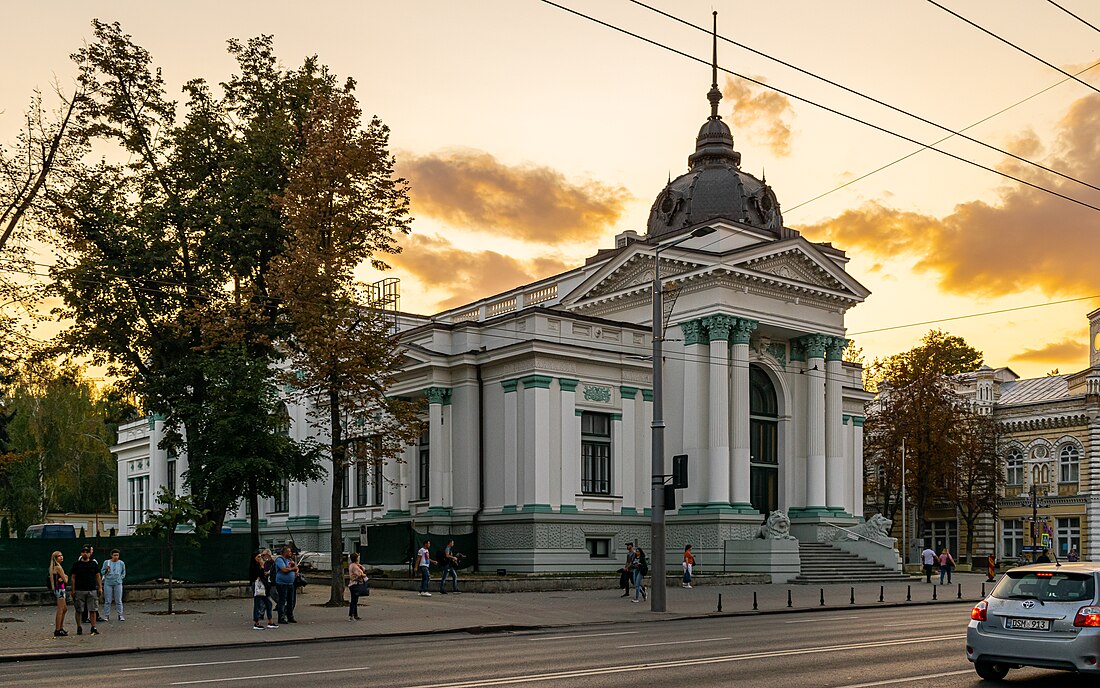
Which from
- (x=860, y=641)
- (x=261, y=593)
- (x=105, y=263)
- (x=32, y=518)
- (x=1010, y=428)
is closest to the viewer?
(x=860, y=641)

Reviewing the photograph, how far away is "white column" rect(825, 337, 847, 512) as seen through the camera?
51.8 metres

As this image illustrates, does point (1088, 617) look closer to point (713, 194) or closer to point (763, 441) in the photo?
point (763, 441)

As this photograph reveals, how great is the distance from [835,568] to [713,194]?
17.5 metres

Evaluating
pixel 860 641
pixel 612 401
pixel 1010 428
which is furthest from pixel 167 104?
pixel 1010 428

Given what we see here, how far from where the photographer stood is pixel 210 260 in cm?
4059

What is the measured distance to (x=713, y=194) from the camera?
54750mm

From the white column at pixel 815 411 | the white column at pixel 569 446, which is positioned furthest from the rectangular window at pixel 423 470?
the white column at pixel 815 411

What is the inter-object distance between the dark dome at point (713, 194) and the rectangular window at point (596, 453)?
459 inches

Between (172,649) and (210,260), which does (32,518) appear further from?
(172,649)

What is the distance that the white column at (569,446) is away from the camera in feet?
147

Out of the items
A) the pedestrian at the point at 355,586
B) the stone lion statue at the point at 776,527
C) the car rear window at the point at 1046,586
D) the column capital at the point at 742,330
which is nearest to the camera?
the car rear window at the point at 1046,586

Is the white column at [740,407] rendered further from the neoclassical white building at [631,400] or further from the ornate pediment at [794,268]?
the ornate pediment at [794,268]

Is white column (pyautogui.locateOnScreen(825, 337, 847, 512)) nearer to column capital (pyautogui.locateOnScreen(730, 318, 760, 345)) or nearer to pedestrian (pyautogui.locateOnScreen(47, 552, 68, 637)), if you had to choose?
column capital (pyautogui.locateOnScreen(730, 318, 760, 345))

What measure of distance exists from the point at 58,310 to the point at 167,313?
11.5 feet
